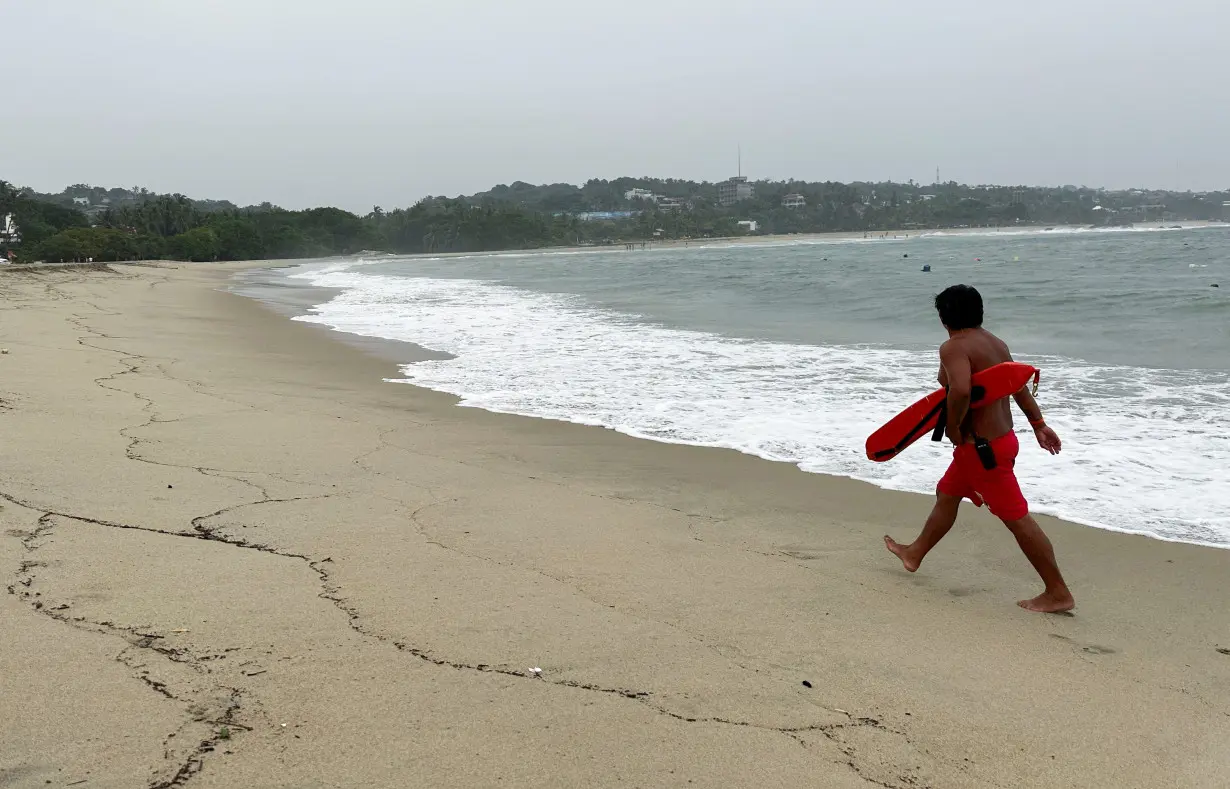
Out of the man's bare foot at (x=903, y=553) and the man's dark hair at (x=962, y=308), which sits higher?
the man's dark hair at (x=962, y=308)

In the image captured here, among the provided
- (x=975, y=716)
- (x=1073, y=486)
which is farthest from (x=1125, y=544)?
(x=975, y=716)

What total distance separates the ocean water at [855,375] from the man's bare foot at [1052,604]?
55.0 inches

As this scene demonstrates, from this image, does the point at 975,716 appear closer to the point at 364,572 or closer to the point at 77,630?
the point at 364,572

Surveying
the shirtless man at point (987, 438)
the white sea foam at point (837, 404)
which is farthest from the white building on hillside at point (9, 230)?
the shirtless man at point (987, 438)

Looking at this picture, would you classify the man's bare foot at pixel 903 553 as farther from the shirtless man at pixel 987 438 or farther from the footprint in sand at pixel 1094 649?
the footprint in sand at pixel 1094 649

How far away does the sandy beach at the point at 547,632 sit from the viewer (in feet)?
7.58

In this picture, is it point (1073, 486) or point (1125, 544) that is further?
point (1073, 486)

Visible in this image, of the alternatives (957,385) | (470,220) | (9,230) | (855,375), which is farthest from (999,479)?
(470,220)

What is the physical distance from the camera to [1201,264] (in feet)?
119

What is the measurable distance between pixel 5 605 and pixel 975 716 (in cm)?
298

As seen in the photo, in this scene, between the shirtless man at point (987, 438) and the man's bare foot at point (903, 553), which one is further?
the man's bare foot at point (903, 553)

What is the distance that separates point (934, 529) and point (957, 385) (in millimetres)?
668

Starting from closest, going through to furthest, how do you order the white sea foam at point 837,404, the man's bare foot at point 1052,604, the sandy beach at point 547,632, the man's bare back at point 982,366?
the sandy beach at point 547,632, the man's bare foot at point 1052,604, the man's bare back at point 982,366, the white sea foam at point 837,404

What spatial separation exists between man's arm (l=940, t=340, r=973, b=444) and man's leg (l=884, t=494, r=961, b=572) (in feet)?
1.01
